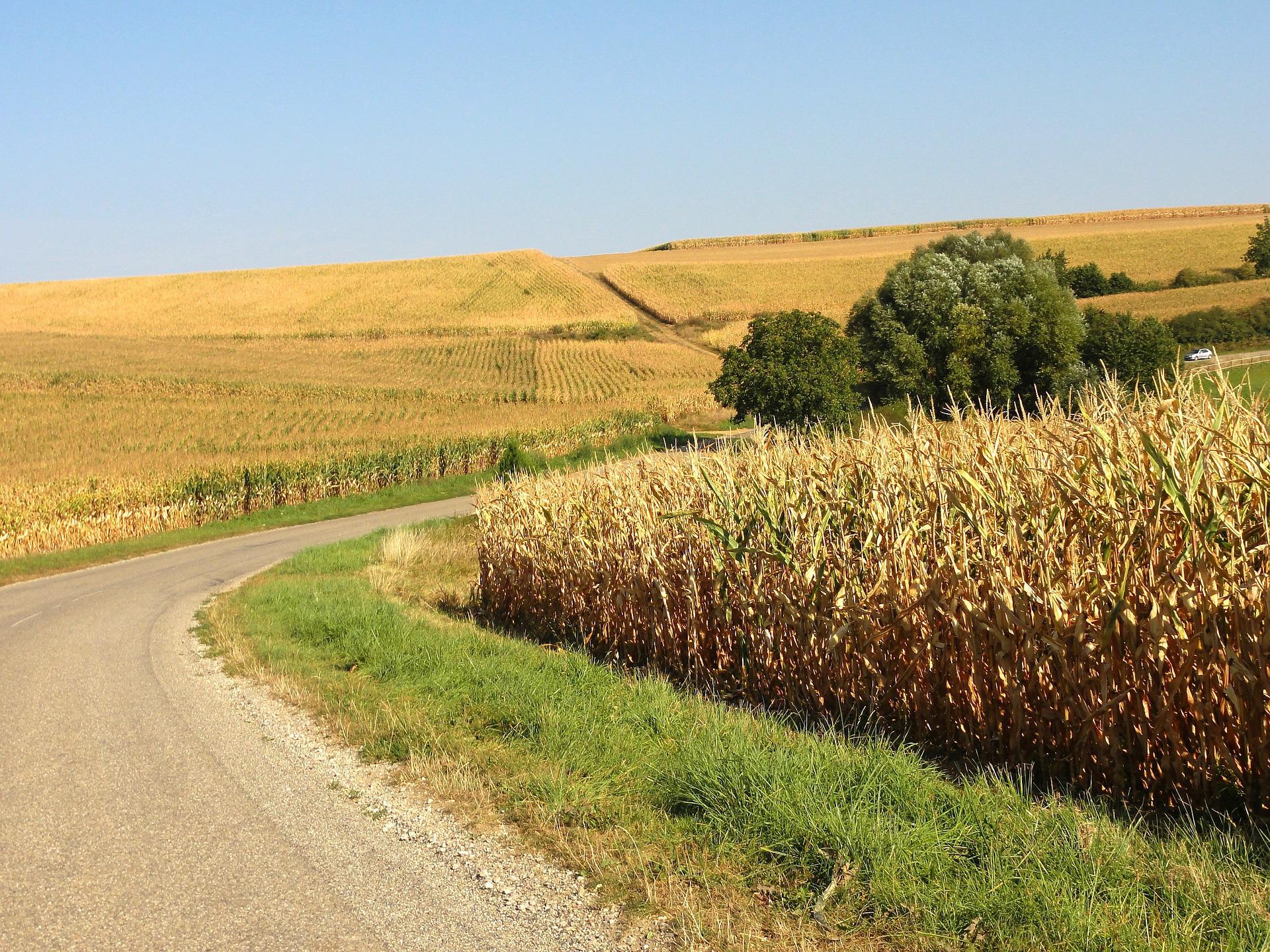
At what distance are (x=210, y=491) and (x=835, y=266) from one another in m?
89.4

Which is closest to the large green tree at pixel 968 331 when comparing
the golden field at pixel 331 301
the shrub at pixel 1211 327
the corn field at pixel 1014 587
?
the shrub at pixel 1211 327

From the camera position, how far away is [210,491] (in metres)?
30.2

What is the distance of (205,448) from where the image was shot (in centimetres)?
3766

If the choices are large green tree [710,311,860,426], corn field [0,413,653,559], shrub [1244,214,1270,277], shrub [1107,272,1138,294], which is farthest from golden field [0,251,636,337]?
corn field [0,413,653,559]

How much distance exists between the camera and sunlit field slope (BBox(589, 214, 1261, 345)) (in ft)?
298

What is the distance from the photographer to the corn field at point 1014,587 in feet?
16.9

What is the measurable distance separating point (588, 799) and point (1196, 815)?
9.81 ft

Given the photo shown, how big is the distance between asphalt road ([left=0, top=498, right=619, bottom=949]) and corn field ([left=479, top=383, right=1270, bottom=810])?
3.13 meters

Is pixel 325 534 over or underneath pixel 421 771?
underneath

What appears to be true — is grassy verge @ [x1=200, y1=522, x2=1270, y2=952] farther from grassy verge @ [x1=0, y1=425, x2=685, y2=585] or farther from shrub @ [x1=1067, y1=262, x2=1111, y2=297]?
shrub @ [x1=1067, y1=262, x2=1111, y2=297]

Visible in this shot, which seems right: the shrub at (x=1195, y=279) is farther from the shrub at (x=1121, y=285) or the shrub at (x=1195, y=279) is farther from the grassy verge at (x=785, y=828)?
the grassy verge at (x=785, y=828)

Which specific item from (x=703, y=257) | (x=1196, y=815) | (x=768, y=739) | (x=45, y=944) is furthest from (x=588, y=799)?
(x=703, y=257)

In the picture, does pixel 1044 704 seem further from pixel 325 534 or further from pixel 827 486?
pixel 325 534

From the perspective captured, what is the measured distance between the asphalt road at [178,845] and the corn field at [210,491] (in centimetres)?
1707
